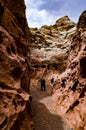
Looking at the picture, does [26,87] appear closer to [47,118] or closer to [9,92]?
[47,118]

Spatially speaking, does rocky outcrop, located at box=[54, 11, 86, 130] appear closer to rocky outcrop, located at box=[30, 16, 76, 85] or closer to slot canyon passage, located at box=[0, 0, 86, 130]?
slot canyon passage, located at box=[0, 0, 86, 130]

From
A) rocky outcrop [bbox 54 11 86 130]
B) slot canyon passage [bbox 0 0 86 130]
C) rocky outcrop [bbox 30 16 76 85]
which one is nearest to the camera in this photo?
slot canyon passage [bbox 0 0 86 130]

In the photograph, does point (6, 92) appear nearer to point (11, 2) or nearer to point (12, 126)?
point (12, 126)

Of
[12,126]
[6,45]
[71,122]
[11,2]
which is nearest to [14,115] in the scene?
[12,126]

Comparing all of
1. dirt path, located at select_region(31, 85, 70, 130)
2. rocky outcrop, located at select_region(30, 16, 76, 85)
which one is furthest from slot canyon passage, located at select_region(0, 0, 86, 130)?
rocky outcrop, located at select_region(30, 16, 76, 85)

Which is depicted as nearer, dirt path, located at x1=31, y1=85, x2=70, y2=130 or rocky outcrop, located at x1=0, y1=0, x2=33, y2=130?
rocky outcrop, located at x1=0, y1=0, x2=33, y2=130

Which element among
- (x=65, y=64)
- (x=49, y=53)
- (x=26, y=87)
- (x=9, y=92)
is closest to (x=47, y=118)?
(x=26, y=87)

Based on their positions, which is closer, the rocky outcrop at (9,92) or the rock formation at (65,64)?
the rocky outcrop at (9,92)

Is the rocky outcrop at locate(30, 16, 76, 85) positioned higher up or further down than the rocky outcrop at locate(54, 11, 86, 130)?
higher up

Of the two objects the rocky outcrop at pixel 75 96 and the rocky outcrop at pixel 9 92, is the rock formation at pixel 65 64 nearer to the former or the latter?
the rocky outcrop at pixel 75 96

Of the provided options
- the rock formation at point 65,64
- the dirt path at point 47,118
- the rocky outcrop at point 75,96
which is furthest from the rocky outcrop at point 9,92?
the rock formation at point 65,64

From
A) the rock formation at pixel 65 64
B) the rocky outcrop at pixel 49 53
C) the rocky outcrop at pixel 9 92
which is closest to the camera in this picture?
the rocky outcrop at pixel 9 92

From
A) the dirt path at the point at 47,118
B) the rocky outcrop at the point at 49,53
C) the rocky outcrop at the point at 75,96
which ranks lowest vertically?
the dirt path at the point at 47,118

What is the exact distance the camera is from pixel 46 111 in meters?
24.4
